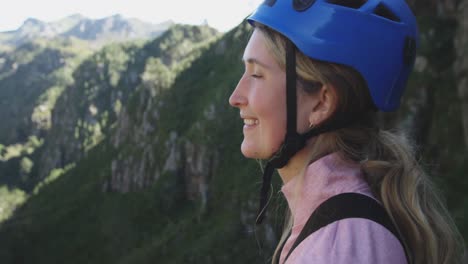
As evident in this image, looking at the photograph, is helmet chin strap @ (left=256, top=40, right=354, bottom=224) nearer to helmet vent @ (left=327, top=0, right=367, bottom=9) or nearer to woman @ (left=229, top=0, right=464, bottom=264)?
woman @ (left=229, top=0, right=464, bottom=264)

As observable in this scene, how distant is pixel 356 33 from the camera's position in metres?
3.07

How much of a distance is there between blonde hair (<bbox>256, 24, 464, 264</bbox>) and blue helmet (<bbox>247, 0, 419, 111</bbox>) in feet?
0.23

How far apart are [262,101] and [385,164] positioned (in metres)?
0.86

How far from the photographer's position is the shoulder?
2.21m

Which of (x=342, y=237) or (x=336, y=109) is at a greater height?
(x=336, y=109)

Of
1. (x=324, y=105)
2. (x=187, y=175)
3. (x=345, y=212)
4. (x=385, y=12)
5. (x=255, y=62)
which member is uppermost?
(x=385, y=12)

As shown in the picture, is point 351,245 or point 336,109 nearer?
point 351,245

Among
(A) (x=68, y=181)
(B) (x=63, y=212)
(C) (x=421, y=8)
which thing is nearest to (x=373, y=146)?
(C) (x=421, y=8)

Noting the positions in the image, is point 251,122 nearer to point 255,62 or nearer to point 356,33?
point 255,62

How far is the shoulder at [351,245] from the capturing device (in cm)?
221

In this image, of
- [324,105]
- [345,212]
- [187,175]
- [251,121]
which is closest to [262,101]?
[251,121]

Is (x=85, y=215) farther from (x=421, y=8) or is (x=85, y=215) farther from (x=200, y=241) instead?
(x=421, y=8)

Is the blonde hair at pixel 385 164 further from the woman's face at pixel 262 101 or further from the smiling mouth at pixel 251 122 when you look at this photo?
the smiling mouth at pixel 251 122

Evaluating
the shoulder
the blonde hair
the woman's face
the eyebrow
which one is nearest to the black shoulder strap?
the shoulder
